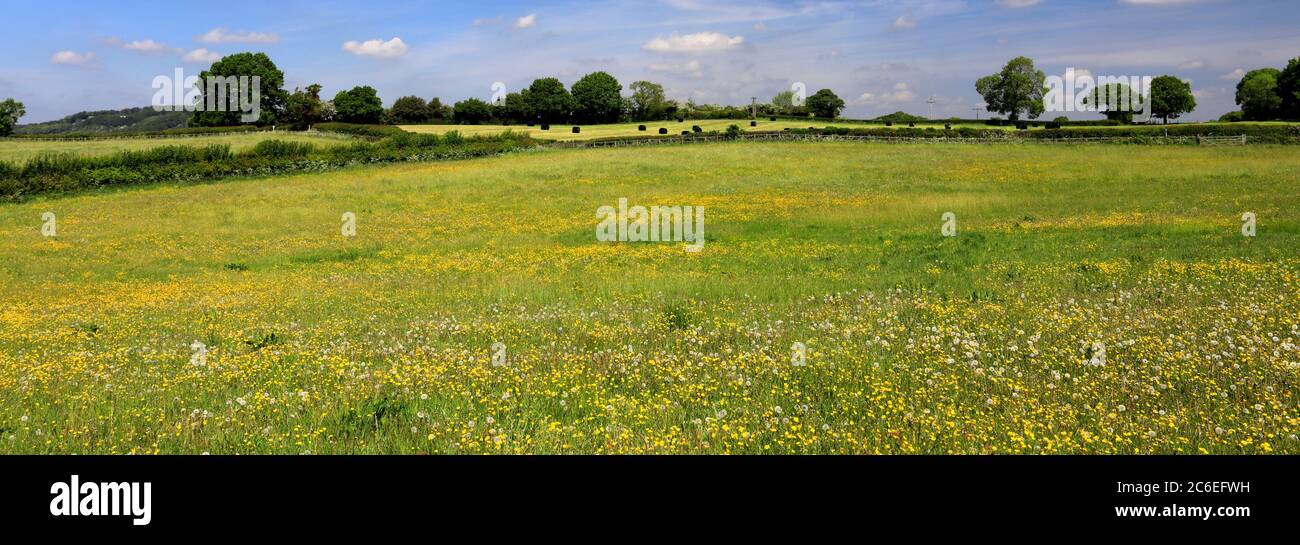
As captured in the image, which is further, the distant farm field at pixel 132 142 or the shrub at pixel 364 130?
the shrub at pixel 364 130

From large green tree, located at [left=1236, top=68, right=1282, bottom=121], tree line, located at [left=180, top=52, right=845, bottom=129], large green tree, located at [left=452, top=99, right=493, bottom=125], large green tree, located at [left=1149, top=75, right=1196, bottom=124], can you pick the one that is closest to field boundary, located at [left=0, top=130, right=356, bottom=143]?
tree line, located at [left=180, top=52, right=845, bottom=129]

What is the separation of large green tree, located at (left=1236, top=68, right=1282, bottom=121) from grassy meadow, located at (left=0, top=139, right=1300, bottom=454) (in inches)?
4076

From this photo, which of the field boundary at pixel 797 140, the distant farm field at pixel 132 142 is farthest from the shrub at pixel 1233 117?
the distant farm field at pixel 132 142

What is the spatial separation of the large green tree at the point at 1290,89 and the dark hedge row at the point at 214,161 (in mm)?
107842

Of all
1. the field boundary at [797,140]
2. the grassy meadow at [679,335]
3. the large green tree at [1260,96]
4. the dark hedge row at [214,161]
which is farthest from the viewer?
the large green tree at [1260,96]

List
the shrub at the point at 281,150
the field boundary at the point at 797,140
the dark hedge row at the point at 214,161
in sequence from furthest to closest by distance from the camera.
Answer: the field boundary at the point at 797,140 → the shrub at the point at 281,150 → the dark hedge row at the point at 214,161

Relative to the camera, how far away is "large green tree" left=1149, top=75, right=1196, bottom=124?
140625 millimetres

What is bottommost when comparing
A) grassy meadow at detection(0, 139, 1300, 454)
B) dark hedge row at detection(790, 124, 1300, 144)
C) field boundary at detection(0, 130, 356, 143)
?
grassy meadow at detection(0, 139, 1300, 454)

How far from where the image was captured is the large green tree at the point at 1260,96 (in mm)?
113306

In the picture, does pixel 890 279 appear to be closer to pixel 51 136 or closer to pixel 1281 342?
pixel 1281 342

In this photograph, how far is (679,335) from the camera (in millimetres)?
12938

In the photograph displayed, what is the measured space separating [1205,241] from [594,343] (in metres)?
20.4

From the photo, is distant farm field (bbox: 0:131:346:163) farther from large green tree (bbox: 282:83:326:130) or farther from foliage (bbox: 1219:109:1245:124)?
→ foliage (bbox: 1219:109:1245:124)

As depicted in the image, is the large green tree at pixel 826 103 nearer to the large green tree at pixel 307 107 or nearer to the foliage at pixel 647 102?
the foliage at pixel 647 102
